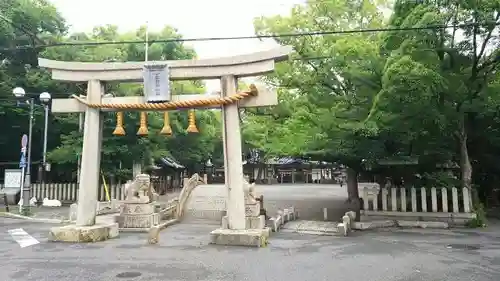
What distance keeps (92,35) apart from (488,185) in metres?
27.9

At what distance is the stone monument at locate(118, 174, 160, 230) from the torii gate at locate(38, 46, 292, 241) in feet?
9.67

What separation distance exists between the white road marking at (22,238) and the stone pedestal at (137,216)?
325cm

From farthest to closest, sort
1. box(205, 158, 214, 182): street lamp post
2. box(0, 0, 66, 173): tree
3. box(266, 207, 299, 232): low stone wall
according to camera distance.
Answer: box(205, 158, 214, 182): street lamp post < box(0, 0, 66, 173): tree < box(266, 207, 299, 232): low stone wall

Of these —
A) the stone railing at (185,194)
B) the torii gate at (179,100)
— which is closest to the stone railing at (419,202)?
the torii gate at (179,100)

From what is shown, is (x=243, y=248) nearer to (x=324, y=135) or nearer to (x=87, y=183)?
(x=87, y=183)

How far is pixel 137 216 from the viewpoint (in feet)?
51.9

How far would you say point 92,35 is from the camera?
30.2 m

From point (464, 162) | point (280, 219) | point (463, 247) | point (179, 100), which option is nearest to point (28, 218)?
point (179, 100)

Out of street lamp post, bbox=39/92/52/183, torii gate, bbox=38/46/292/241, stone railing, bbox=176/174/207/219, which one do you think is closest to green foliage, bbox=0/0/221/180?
street lamp post, bbox=39/92/52/183

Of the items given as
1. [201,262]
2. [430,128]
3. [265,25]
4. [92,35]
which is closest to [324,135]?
→ [430,128]

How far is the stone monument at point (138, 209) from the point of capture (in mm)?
15781

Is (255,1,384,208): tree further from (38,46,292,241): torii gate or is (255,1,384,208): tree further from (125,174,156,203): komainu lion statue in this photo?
(125,174,156,203): komainu lion statue

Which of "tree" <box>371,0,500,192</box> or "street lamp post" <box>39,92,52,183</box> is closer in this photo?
"tree" <box>371,0,500,192</box>

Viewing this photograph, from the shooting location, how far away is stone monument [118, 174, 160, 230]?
15.8m
